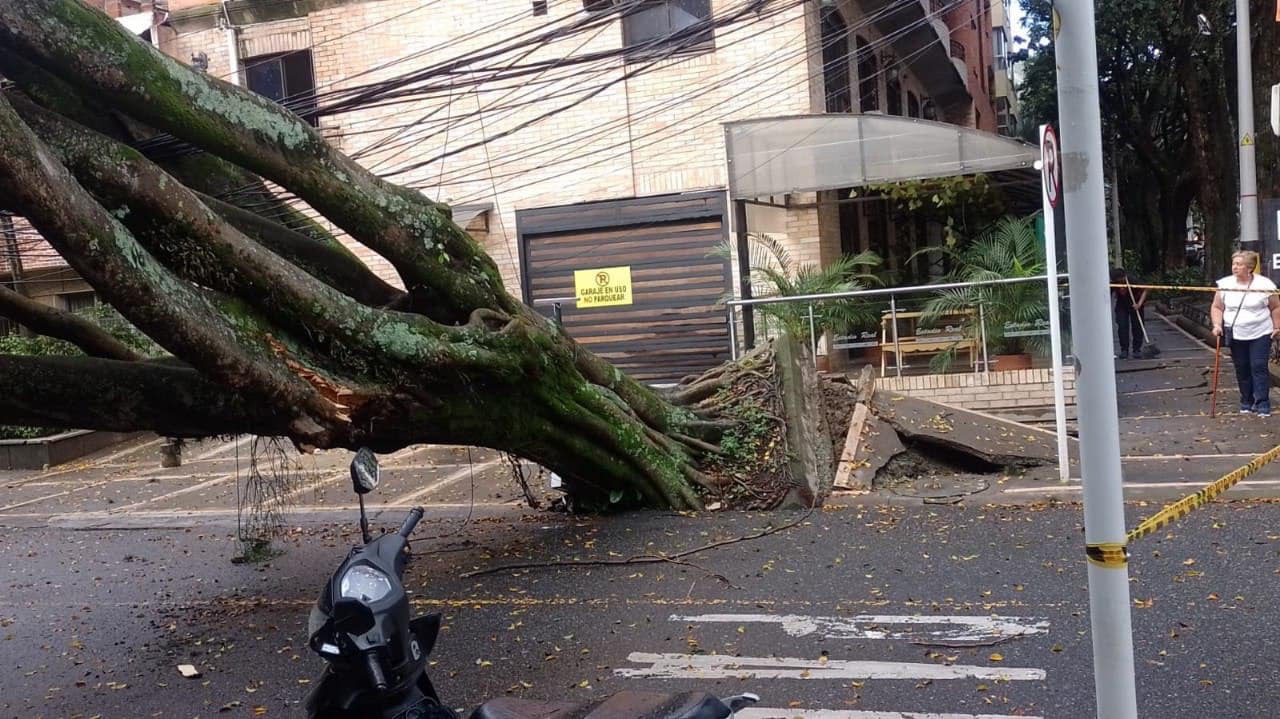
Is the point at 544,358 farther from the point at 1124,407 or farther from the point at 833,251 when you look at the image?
the point at 833,251

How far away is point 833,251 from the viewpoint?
17016 millimetres

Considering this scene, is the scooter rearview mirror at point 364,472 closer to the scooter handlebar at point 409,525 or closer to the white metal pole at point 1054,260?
the scooter handlebar at point 409,525

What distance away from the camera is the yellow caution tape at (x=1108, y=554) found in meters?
2.85

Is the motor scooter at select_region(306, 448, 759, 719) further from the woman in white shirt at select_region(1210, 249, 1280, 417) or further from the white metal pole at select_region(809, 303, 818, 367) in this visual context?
the white metal pole at select_region(809, 303, 818, 367)

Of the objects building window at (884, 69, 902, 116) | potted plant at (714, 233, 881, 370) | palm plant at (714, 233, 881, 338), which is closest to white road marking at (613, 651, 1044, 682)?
palm plant at (714, 233, 881, 338)

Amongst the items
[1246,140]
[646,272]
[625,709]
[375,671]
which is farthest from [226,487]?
[1246,140]

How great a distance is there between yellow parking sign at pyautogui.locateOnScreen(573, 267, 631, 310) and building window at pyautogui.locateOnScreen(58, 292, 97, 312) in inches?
399

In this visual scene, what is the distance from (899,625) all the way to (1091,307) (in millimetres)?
3416

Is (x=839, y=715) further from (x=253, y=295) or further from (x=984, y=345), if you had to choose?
(x=984, y=345)

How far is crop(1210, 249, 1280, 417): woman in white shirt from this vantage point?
1158cm

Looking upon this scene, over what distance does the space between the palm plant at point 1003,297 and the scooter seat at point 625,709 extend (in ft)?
34.8

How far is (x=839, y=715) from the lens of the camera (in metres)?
4.81

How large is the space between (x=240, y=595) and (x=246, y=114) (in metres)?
3.30

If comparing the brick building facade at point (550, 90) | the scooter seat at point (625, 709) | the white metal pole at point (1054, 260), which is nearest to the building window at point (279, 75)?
the brick building facade at point (550, 90)
